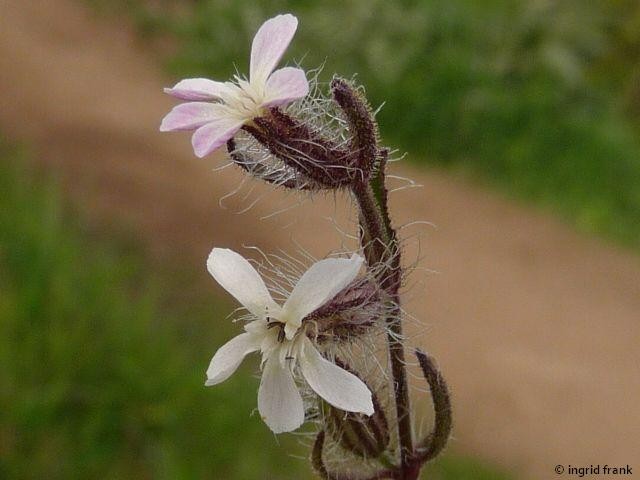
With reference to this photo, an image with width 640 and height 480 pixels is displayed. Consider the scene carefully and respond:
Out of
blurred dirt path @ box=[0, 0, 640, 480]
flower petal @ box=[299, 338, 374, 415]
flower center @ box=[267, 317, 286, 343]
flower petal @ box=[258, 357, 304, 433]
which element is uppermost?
blurred dirt path @ box=[0, 0, 640, 480]

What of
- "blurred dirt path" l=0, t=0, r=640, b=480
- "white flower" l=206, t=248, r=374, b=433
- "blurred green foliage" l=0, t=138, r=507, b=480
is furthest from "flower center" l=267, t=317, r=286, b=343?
"blurred dirt path" l=0, t=0, r=640, b=480

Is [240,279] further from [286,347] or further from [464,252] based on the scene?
[464,252]

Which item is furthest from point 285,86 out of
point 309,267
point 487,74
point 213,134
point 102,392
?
point 487,74

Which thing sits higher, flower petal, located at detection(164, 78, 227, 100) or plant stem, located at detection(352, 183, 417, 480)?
flower petal, located at detection(164, 78, 227, 100)

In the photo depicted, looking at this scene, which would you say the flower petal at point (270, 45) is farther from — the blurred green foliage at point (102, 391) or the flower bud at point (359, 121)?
the blurred green foliage at point (102, 391)

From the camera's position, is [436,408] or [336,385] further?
[436,408]

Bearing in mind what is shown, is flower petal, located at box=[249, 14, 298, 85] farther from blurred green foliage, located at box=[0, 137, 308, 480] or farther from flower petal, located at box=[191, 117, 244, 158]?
blurred green foliage, located at box=[0, 137, 308, 480]

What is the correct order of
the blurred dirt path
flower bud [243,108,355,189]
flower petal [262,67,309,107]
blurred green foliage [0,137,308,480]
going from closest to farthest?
flower petal [262,67,309,107]
flower bud [243,108,355,189]
blurred green foliage [0,137,308,480]
the blurred dirt path
